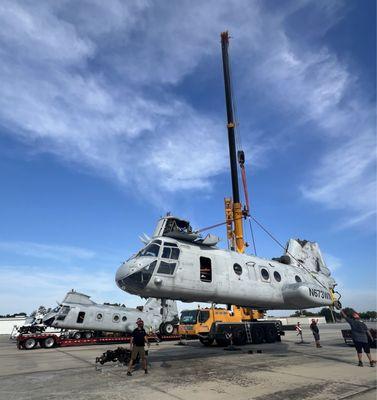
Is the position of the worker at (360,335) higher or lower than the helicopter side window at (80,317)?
lower

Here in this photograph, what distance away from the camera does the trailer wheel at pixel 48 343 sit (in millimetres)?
23344

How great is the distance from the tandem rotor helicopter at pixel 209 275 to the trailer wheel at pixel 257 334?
26.1 ft

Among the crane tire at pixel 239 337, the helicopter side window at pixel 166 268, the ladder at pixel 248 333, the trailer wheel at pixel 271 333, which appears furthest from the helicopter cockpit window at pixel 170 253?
the trailer wheel at pixel 271 333

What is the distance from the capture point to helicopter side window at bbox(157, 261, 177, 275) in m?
10.4

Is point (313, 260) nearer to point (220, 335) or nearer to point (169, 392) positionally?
point (220, 335)

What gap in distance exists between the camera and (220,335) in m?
19.3

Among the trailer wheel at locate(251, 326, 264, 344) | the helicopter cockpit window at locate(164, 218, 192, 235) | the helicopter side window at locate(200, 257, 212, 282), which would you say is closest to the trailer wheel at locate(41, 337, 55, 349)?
the trailer wheel at locate(251, 326, 264, 344)

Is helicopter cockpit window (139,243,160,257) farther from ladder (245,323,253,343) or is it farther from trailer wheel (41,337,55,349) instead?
trailer wheel (41,337,55,349)

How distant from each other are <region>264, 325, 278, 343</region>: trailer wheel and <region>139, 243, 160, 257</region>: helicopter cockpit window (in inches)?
573

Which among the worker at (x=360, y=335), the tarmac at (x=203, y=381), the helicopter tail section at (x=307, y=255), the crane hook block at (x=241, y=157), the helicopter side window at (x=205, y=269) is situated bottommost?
the tarmac at (x=203, y=381)

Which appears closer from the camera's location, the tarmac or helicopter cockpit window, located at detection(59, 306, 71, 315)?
the tarmac

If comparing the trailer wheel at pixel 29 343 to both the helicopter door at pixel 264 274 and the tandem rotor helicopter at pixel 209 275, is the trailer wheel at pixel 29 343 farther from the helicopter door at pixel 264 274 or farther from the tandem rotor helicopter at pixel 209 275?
the helicopter door at pixel 264 274

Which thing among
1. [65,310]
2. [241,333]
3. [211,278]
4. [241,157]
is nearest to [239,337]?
[241,333]

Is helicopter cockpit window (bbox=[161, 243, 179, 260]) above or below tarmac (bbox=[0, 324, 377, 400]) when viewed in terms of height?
above
